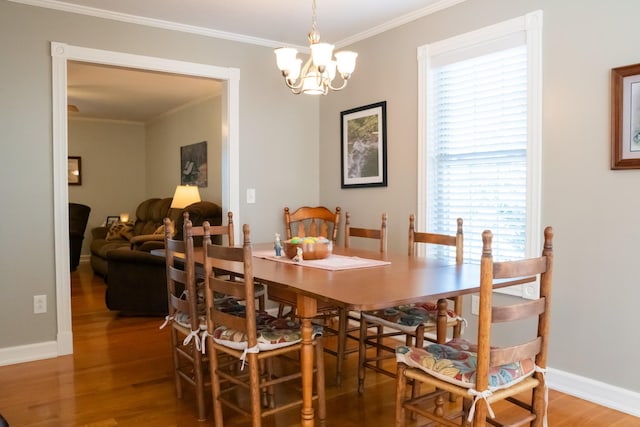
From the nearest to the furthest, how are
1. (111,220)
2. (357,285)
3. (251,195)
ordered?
(357,285) → (251,195) → (111,220)

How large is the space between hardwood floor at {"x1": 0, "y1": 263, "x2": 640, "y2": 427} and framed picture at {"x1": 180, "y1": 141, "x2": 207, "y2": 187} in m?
3.17

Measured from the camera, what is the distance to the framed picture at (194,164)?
6520 mm

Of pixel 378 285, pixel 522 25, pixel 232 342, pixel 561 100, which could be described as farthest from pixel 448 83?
pixel 232 342

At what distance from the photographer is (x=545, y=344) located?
71.2 inches

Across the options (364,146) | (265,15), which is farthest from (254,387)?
(265,15)

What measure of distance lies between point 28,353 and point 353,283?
8.42 ft

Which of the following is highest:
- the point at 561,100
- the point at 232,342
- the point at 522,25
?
the point at 522,25

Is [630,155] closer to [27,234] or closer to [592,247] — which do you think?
[592,247]

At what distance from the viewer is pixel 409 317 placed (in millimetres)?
2568

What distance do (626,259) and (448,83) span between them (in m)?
1.58

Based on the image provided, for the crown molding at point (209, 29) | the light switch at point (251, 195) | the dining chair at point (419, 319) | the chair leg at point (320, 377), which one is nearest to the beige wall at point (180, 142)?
the light switch at point (251, 195)

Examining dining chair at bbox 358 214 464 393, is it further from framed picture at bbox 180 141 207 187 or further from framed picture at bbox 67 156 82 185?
framed picture at bbox 67 156 82 185

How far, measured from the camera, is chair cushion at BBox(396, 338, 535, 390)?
170 cm

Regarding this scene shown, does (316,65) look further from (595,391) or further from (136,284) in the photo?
(136,284)
